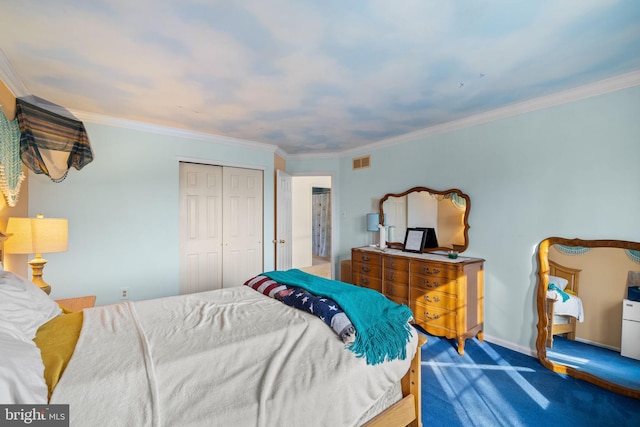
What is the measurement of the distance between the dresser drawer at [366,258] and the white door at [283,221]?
1.20 meters

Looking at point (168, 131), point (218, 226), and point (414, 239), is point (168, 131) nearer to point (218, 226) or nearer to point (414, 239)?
point (218, 226)

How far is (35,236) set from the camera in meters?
2.24

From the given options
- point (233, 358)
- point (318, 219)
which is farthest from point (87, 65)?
point (318, 219)

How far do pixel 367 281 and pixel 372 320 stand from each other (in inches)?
83.8

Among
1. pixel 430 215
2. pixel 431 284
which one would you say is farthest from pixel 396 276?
pixel 430 215

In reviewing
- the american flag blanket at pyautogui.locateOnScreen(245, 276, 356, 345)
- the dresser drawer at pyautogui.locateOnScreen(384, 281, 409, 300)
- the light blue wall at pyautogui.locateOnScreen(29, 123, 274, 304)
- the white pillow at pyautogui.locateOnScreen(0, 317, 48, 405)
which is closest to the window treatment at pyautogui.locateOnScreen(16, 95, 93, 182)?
the light blue wall at pyautogui.locateOnScreen(29, 123, 274, 304)

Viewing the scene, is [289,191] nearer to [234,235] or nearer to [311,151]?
[311,151]

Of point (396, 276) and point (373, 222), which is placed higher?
point (373, 222)

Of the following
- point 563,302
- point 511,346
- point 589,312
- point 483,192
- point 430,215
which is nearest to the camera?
point 589,312

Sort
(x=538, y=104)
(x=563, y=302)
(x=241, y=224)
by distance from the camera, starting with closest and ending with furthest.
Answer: (x=563, y=302) < (x=538, y=104) < (x=241, y=224)

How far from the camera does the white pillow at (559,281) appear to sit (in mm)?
2643

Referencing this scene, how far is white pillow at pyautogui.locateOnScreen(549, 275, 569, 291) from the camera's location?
2.64 meters

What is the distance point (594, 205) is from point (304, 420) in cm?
281

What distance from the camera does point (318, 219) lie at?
867 centimetres
